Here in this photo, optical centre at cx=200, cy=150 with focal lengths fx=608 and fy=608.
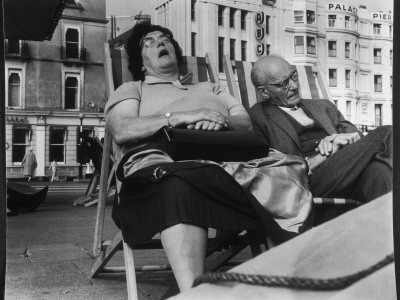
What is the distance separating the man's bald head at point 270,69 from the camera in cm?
176

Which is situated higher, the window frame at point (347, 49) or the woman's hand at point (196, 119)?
the window frame at point (347, 49)

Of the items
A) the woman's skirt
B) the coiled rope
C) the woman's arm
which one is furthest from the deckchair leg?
the coiled rope

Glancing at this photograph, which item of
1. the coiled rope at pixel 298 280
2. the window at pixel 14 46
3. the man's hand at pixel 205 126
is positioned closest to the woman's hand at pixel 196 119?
the man's hand at pixel 205 126

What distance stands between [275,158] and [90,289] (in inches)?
26.8

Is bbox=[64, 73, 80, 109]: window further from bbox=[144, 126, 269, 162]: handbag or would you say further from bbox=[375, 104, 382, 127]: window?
bbox=[375, 104, 382, 127]: window

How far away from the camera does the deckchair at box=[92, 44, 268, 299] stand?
1.48 m

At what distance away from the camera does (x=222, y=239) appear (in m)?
1.47

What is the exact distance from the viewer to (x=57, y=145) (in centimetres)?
165

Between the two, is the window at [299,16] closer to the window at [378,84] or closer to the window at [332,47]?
the window at [332,47]

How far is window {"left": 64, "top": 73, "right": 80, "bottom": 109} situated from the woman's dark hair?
12.7 inches

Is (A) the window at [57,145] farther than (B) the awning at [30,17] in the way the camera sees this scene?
Yes

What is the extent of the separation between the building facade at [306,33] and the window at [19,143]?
0.39 metres
